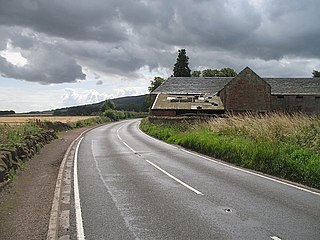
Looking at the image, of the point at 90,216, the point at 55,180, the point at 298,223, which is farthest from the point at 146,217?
the point at 55,180

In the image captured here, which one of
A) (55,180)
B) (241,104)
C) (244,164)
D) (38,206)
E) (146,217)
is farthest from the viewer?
(241,104)

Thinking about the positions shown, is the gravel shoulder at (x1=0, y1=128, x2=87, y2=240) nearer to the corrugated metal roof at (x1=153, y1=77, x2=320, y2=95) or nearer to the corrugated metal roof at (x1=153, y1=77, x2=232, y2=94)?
the corrugated metal roof at (x1=153, y1=77, x2=232, y2=94)

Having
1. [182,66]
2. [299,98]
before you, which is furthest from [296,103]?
[182,66]

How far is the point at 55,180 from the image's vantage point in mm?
13719

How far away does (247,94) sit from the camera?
62.0 meters

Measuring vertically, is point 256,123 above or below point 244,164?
above

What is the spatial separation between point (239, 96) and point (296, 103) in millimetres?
12038

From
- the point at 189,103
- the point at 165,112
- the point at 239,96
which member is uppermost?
the point at 239,96

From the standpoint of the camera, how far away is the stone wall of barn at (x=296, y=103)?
6638cm

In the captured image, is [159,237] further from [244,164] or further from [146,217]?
[244,164]

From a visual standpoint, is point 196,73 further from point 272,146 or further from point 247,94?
point 272,146

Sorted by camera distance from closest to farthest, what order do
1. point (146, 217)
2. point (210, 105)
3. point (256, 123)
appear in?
point (146, 217) → point (256, 123) → point (210, 105)

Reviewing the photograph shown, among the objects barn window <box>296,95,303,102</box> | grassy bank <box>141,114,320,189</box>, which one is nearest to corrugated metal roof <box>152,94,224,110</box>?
barn window <box>296,95,303,102</box>

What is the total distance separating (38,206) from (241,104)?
54535 millimetres
